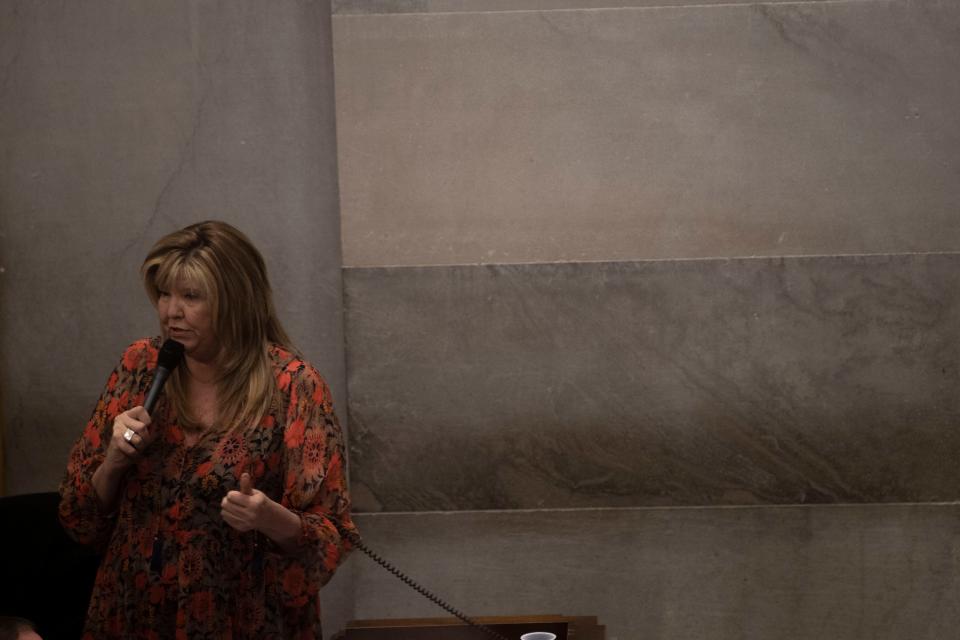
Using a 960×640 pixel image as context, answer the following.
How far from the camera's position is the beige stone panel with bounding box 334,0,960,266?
3.41m

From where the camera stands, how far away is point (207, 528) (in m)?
2.24

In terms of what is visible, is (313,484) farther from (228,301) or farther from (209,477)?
(228,301)

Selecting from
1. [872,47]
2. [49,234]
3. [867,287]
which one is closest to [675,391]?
[867,287]

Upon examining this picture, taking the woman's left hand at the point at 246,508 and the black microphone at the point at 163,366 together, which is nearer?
the woman's left hand at the point at 246,508

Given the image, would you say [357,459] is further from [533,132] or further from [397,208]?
[533,132]

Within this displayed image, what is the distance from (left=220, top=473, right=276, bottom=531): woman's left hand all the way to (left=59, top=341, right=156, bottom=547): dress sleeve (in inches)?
15.0

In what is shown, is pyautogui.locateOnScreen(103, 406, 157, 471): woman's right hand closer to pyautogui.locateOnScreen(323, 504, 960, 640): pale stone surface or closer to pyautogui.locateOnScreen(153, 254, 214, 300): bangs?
pyautogui.locateOnScreen(153, 254, 214, 300): bangs

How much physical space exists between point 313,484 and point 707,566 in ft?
5.63

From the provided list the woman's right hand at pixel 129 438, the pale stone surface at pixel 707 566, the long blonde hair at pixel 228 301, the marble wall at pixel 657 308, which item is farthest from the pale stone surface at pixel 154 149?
the woman's right hand at pixel 129 438

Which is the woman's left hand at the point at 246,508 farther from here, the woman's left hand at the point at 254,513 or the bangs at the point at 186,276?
the bangs at the point at 186,276

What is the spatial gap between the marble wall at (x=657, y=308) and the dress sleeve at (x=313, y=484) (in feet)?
3.78

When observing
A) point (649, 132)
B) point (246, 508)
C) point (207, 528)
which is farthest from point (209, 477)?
point (649, 132)

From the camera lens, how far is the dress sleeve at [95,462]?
2.28 metres

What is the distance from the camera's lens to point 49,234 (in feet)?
11.9
